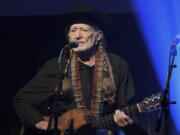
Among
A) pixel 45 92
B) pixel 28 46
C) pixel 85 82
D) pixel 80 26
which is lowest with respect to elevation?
pixel 45 92

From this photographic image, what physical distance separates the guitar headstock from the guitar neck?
5 centimetres

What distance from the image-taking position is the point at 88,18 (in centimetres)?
402

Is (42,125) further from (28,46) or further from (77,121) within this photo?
(28,46)

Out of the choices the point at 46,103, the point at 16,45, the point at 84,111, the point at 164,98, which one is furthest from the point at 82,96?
the point at 16,45

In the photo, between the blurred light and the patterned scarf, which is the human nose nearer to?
the patterned scarf

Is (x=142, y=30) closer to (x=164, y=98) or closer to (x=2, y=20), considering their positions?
(x=164, y=98)

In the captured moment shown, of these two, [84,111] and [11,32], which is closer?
[84,111]

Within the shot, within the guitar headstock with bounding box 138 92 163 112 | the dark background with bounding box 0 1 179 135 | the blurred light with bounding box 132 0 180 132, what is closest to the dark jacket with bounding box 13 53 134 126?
the guitar headstock with bounding box 138 92 163 112

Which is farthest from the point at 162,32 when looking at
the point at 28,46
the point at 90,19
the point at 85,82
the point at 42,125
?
the point at 28,46

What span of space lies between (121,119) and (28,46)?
7.31ft

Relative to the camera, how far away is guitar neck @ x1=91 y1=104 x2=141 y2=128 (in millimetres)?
3535

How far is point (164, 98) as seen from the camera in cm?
306

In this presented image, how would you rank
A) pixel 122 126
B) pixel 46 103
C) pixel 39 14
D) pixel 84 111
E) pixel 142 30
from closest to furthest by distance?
pixel 122 126, pixel 84 111, pixel 46 103, pixel 142 30, pixel 39 14

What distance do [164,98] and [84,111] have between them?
44.3 inches
